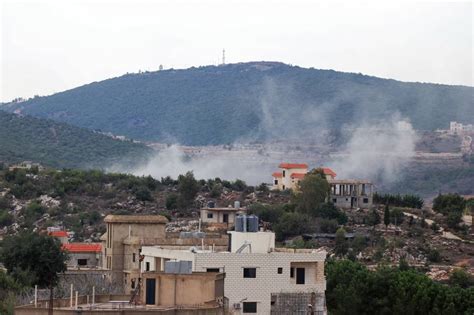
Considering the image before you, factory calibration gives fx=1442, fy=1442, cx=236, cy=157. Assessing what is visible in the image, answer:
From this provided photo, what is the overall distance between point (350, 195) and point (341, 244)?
23.8 metres

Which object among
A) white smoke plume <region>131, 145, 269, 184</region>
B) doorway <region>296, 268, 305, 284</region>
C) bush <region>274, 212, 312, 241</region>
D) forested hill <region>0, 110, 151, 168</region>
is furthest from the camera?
white smoke plume <region>131, 145, 269, 184</region>

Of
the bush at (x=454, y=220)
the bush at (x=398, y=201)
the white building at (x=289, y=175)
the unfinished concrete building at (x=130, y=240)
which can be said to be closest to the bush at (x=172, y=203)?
the white building at (x=289, y=175)

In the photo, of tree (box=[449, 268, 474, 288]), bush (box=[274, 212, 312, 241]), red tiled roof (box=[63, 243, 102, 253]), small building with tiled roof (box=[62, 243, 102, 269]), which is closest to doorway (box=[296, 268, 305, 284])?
small building with tiled roof (box=[62, 243, 102, 269])

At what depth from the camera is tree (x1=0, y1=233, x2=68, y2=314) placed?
5659cm

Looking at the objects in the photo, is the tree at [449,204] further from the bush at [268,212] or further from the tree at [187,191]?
the tree at [187,191]

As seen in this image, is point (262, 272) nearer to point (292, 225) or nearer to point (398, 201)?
point (292, 225)

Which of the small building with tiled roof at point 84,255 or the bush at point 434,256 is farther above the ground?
the small building with tiled roof at point 84,255

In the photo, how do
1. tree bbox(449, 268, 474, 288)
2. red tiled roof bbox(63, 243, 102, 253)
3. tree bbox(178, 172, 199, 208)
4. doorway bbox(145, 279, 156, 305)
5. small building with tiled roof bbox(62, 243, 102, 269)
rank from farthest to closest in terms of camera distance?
tree bbox(178, 172, 199, 208) < tree bbox(449, 268, 474, 288) < red tiled roof bbox(63, 243, 102, 253) < small building with tiled roof bbox(62, 243, 102, 269) < doorway bbox(145, 279, 156, 305)

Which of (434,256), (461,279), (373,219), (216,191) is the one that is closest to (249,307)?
(461,279)

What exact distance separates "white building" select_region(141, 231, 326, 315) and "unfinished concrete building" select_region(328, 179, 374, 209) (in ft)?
232

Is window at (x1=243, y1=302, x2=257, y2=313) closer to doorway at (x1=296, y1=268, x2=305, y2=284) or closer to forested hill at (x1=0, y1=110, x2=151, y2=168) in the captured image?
doorway at (x1=296, y1=268, x2=305, y2=284)

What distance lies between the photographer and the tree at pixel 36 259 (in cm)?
5659

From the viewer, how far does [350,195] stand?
11856 cm

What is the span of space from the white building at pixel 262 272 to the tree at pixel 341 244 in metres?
46.5
